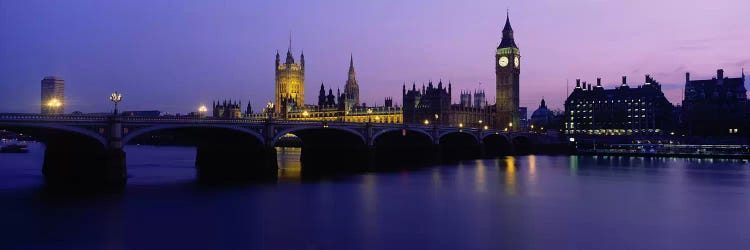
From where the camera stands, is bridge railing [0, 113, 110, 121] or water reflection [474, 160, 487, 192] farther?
water reflection [474, 160, 487, 192]

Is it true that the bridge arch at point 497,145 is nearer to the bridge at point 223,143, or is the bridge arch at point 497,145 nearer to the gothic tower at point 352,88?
the bridge at point 223,143

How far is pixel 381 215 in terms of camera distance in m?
33.2

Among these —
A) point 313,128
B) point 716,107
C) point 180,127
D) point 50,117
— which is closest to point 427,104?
point 716,107

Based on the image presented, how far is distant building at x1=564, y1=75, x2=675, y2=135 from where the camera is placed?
158750 millimetres

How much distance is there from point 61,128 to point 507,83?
12628 centimetres

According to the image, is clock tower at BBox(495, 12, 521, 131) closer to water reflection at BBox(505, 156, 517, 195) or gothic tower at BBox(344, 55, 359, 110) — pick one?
gothic tower at BBox(344, 55, 359, 110)

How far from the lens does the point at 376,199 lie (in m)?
39.8

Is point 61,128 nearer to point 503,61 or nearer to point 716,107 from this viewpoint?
point 503,61

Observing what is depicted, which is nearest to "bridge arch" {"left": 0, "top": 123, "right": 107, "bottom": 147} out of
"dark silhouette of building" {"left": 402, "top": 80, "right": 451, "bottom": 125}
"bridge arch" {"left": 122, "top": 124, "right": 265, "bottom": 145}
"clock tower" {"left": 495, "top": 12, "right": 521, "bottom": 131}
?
"bridge arch" {"left": 122, "top": 124, "right": 265, "bottom": 145}

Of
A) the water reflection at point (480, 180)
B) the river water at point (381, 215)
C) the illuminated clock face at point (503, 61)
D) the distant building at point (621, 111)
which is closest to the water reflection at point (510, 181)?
the river water at point (381, 215)

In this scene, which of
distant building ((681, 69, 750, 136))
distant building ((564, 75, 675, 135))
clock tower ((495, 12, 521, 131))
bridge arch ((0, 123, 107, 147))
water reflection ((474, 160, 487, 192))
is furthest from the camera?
distant building ((564, 75, 675, 135))

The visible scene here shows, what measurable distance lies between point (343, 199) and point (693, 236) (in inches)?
770

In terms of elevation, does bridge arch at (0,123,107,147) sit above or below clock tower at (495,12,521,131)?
below

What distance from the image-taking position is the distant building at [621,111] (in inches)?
6250
